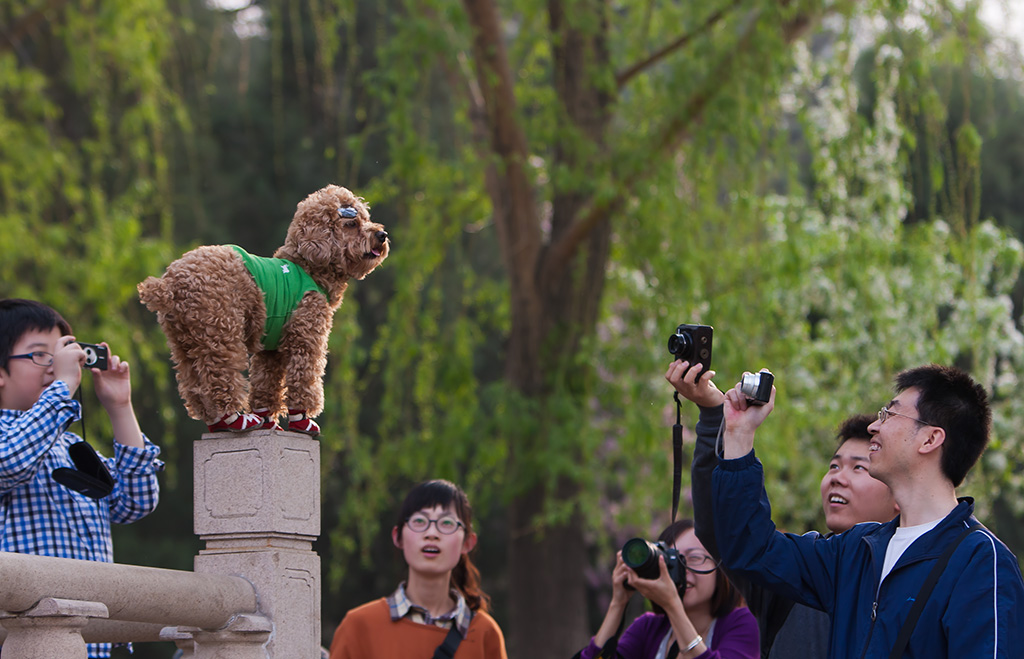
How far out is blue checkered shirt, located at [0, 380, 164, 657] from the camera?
110 inches

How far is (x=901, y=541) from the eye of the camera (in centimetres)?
245

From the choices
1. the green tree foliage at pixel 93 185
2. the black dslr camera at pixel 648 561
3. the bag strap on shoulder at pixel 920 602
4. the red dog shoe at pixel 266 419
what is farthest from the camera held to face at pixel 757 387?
the green tree foliage at pixel 93 185

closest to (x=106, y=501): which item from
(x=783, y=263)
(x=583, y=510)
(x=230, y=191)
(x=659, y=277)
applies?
(x=583, y=510)

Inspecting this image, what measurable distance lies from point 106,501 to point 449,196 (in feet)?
13.9

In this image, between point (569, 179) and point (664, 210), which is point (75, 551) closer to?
point (569, 179)

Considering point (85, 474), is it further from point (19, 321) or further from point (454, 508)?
point (454, 508)

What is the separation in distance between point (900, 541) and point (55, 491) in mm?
2138

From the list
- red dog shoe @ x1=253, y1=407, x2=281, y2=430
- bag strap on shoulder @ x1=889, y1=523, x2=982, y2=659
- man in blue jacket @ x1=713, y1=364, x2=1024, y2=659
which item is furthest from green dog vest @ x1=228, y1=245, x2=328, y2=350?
bag strap on shoulder @ x1=889, y1=523, x2=982, y2=659

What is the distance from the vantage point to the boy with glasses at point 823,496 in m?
2.58

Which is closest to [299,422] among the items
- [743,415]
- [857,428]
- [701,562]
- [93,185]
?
[743,415]

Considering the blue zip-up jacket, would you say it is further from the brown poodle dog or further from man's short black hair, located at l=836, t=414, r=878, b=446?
the brown poodle dog

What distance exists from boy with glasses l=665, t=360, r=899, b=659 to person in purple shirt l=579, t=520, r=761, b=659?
0.94 ft

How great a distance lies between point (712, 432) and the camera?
8.59ft

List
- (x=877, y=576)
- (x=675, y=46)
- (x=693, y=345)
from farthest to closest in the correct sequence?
(x=675, y=46)
(x=693, y=345)
(x=877, y=576)
